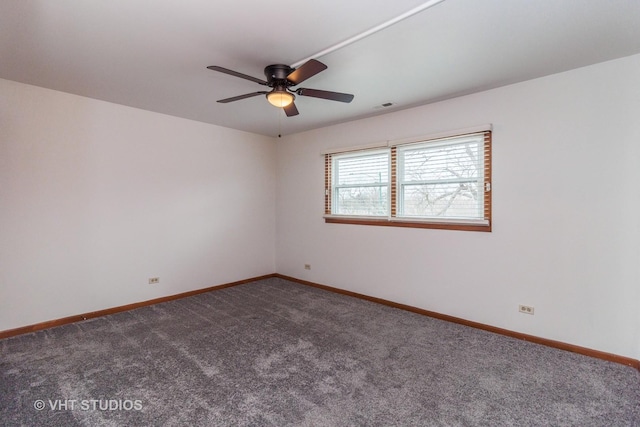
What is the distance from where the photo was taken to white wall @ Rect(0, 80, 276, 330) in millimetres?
3059

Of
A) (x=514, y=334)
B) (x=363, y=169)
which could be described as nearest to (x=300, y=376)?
(x=514, y=334)

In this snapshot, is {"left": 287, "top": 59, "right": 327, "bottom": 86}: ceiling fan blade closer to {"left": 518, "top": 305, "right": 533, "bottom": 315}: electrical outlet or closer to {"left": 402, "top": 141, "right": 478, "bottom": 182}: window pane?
{"left": 402, "top": 141, "right": 478, "bottom": 182}: window pane

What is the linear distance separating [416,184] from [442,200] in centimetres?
39

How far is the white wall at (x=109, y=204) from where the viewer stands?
306cm

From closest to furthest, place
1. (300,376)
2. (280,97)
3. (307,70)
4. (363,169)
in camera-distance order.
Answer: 1. (307,70)
2. (300,376)
3. (280,97)
4. (363,169)

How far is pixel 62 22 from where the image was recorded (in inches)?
78.7

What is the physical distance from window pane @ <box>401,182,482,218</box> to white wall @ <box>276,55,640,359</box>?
0.23 meters

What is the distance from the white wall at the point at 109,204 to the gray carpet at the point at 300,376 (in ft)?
1.82

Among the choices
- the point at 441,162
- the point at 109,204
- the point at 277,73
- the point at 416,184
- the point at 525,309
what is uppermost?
the point at 277,73

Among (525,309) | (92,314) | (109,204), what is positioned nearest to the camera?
(525,309)

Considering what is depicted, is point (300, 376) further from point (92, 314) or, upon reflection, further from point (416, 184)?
point (92, 314)

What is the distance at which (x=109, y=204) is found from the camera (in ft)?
12.0

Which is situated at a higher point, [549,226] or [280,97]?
[280,97]

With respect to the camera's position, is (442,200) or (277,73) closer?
(277,73)
